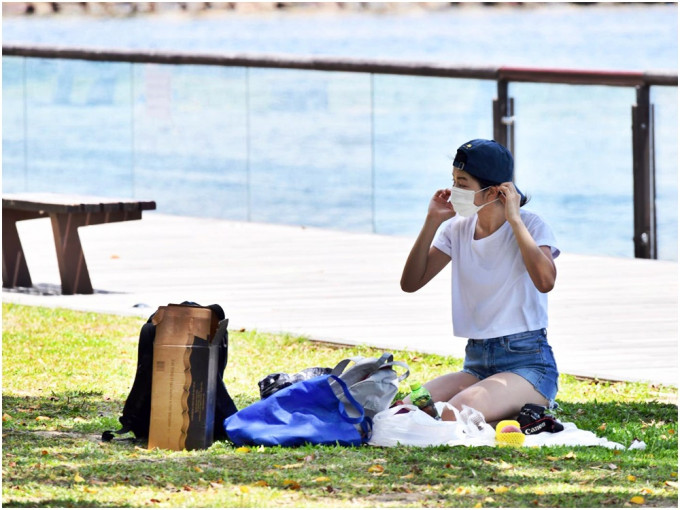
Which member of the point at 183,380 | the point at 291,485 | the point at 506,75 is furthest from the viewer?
the point at 506,75

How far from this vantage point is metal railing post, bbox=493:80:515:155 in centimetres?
1238

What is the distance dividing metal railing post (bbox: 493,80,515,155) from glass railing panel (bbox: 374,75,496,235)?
0.19 metres

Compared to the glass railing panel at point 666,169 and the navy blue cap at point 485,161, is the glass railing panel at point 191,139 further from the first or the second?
the navy blue cap at point 485,161

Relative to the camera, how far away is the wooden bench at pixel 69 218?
31.6ft

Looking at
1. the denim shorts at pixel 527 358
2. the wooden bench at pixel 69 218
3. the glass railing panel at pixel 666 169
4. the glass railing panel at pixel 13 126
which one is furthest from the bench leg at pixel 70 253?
the glass railing panel at pixel 13 126

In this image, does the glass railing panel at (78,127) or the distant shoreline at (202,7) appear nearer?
the glass railing panel at (78,127)

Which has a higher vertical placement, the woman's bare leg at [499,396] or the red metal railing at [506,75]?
the red metal railing at [506,75]

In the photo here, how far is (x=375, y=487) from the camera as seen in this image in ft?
16.4

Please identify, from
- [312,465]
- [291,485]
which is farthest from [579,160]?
[291,485]

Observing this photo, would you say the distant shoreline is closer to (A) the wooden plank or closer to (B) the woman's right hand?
(A) the wooden plank

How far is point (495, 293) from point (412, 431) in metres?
0.74

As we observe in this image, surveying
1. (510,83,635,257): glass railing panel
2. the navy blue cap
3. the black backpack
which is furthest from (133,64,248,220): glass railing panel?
the black backpack

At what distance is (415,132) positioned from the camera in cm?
1327

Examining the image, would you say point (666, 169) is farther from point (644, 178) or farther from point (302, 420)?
point (302, 420)
